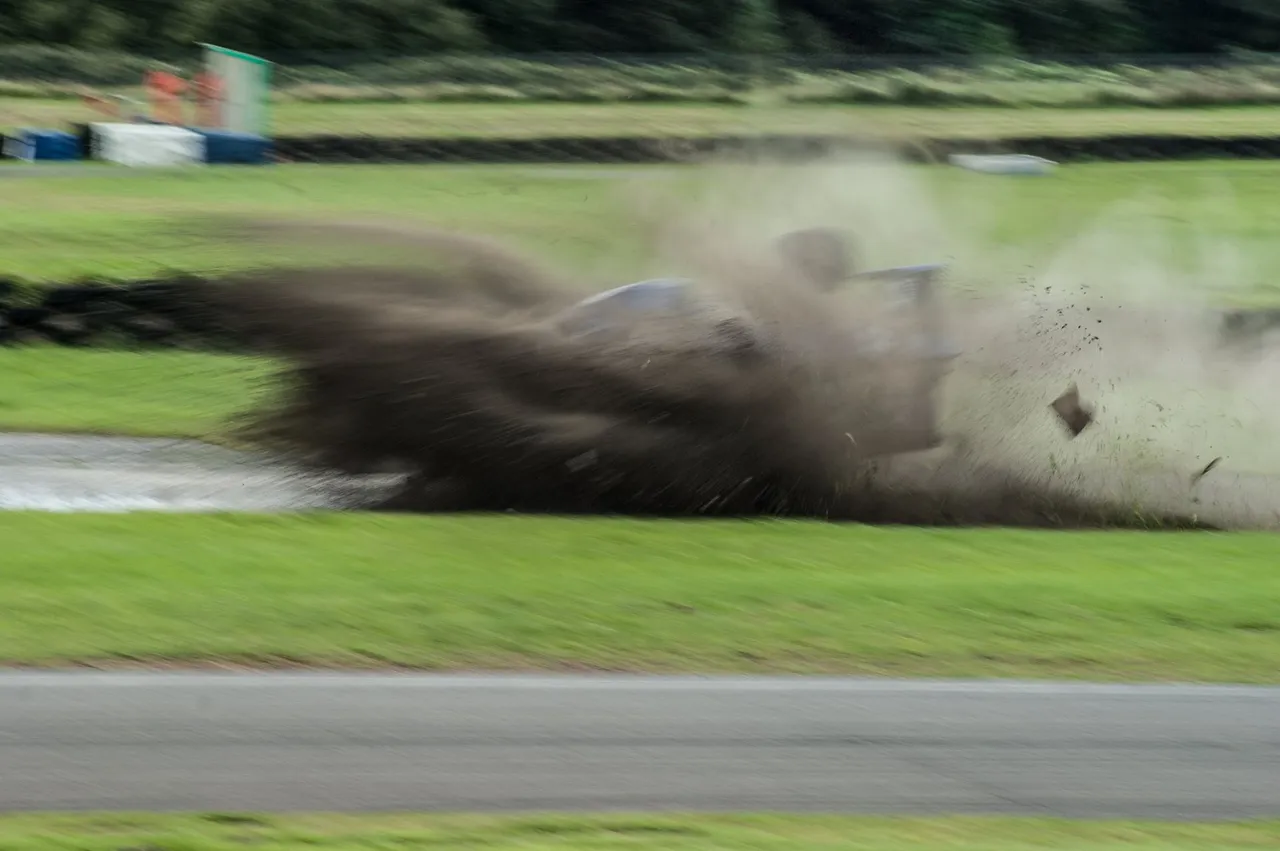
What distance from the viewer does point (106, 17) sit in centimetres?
5709

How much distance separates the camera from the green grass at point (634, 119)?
120ft

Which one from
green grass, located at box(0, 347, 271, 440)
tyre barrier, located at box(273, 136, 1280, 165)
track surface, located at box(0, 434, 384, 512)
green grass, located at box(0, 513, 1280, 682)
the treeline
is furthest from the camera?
the treeline

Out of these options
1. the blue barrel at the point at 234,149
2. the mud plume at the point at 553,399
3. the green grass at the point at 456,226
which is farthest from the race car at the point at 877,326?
the blue barrel at the point at 234,149

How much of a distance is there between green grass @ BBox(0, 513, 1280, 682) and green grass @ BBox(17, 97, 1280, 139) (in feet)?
78.1

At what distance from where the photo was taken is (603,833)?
6062mm

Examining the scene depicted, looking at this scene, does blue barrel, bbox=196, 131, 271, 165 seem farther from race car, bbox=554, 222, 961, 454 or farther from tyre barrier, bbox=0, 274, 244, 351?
race car, bbox=554, 222, 961, 454

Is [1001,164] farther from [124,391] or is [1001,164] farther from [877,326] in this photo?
[877,326]

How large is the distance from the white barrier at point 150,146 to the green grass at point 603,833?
28.7 m

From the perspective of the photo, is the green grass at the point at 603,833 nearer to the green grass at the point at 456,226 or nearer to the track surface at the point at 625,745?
the track surface at the point at 625,745

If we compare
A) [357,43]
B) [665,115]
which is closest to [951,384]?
[665,115]

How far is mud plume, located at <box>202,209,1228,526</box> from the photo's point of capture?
41.9ft

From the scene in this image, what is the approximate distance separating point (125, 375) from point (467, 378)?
25.7 ft

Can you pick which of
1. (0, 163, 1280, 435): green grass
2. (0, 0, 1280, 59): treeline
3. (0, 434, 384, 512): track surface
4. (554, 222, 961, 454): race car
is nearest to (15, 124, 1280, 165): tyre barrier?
(0, 163, 1280, 435): green grass

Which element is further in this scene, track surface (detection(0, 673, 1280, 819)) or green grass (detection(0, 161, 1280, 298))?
green grass (detection(0, 161, 1280, 298))
